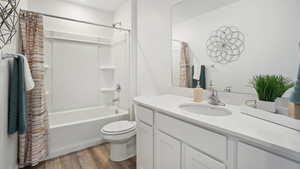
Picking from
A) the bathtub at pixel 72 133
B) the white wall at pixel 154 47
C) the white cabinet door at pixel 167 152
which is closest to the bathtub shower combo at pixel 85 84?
the bathtub at pixel 72 133

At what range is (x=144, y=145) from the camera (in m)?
1.46

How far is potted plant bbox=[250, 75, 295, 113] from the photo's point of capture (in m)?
0.92

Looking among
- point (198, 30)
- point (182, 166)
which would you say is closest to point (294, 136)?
point (182, 166)

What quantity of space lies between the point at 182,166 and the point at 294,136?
68 cm

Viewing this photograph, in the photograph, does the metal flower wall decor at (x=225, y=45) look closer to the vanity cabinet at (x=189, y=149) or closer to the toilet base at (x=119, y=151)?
the vanity cabinet at (x=189, y=149)

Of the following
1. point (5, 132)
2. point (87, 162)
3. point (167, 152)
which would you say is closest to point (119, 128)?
point (87, 162)

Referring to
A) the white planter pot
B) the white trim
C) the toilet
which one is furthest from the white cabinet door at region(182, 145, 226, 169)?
the white trim

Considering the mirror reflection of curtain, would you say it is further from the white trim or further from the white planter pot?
the white trim

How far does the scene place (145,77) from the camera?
221 centimetres

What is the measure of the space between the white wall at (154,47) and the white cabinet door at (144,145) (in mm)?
700

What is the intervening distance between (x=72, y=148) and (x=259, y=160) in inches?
91.0

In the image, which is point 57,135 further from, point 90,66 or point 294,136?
point 294,136

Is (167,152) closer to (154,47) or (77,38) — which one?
(154,47)

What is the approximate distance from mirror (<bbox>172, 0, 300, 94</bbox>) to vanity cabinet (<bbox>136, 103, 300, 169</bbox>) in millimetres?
610
